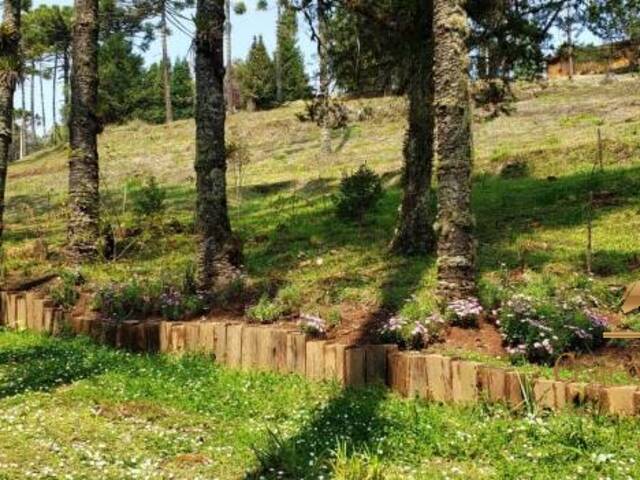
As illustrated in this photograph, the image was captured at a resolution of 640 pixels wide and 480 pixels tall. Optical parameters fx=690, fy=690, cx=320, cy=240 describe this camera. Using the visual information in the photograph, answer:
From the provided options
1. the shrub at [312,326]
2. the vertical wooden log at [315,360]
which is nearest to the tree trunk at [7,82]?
the shrub at [312,326]

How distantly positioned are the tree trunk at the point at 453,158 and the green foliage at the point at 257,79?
44201mm

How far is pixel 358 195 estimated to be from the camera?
567 inches

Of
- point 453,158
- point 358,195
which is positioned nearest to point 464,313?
point 453,158

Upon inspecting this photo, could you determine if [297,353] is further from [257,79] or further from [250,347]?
[257,79]

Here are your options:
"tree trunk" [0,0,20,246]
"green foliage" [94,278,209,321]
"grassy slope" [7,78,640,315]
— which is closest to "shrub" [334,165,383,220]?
"grassy slope" [7,78,640,315]

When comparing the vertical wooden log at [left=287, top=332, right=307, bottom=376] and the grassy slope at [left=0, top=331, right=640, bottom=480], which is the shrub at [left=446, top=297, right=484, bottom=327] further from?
the vertical wooden log at [left=287, top=332, right=307, bottom=376]

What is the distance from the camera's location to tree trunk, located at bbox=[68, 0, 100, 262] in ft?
40.9

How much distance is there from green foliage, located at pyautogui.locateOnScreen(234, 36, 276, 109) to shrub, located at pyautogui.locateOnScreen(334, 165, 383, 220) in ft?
124

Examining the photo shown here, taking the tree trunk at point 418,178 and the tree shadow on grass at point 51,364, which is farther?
the tree trunk at point 418,178

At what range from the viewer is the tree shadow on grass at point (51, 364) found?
283 inches

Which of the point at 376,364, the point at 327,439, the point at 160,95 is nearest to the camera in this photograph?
the point at 327,439

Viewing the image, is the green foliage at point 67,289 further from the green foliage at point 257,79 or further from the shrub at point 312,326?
the green foliage at point 257,79

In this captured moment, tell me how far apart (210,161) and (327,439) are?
5598 millimetres

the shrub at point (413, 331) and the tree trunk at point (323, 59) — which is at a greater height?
the tree trunk at point (323, 59)
